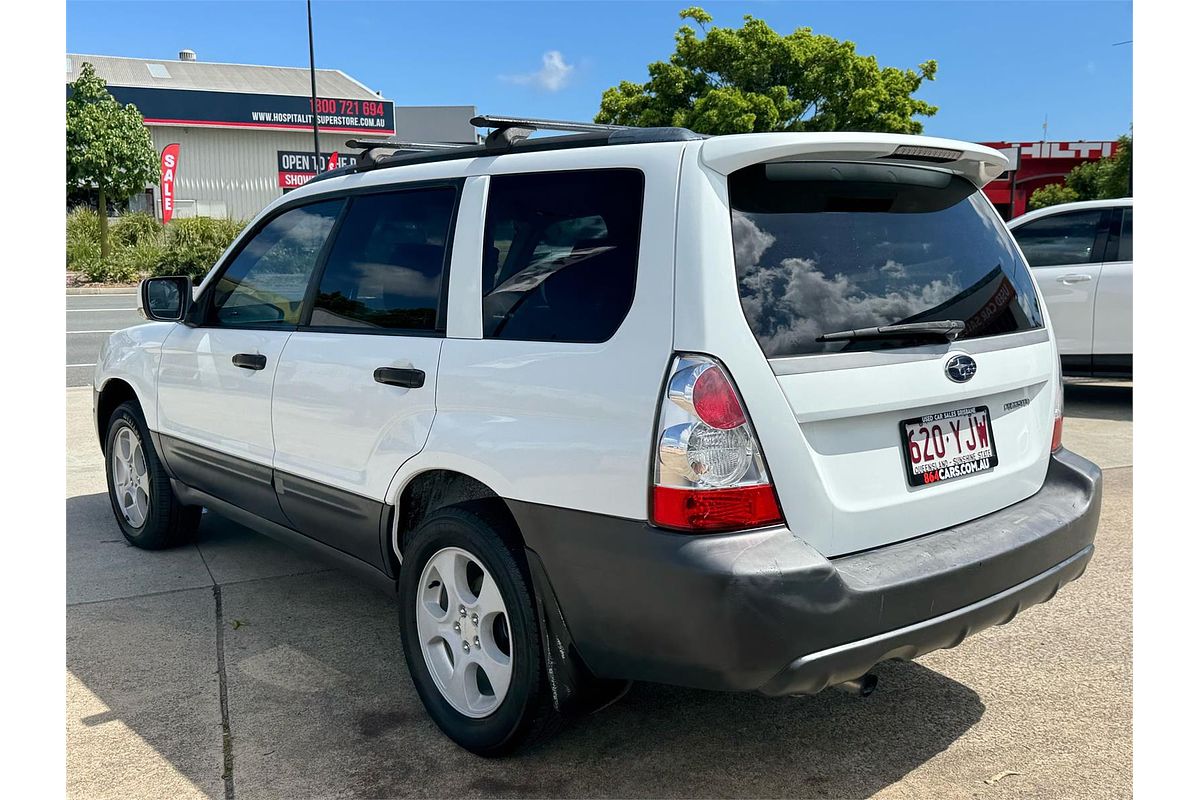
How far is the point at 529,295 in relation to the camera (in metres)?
2.93

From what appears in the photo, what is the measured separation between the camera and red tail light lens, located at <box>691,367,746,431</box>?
2.44 meters

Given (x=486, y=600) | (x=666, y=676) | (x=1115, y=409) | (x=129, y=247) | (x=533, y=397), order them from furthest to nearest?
(x=129, y=247), (x=1115, y=409), (x=486, y=600), (x=533, y=397), (x=666, y=676)

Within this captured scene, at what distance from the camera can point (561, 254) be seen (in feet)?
9.47

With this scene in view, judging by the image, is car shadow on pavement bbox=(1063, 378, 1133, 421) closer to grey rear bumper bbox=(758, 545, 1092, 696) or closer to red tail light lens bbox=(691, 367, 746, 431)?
grey rear bumper bbox=(758, 545, 1092, 696)

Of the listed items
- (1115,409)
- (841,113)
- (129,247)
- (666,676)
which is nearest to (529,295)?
(666,676)

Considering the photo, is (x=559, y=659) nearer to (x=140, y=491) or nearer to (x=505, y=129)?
(x=505, y=129)

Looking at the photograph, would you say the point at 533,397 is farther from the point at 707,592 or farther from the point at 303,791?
the point at 303,791

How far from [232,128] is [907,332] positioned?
4375 cm

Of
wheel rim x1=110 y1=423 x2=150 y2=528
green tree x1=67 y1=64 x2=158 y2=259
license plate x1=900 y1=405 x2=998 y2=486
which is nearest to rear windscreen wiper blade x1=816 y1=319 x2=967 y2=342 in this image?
license plate x1=900 y1=405 x2=998 y2=486

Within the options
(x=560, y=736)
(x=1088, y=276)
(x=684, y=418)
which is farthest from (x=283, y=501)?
(x=1088, y=276)

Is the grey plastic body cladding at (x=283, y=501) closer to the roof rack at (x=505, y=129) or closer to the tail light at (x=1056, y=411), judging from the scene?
the roof rack at (x=505, y=129)

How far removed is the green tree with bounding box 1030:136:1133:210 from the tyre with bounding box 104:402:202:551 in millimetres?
36433

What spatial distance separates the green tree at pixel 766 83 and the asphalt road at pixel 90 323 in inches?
749

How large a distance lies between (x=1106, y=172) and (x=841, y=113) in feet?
34.1
